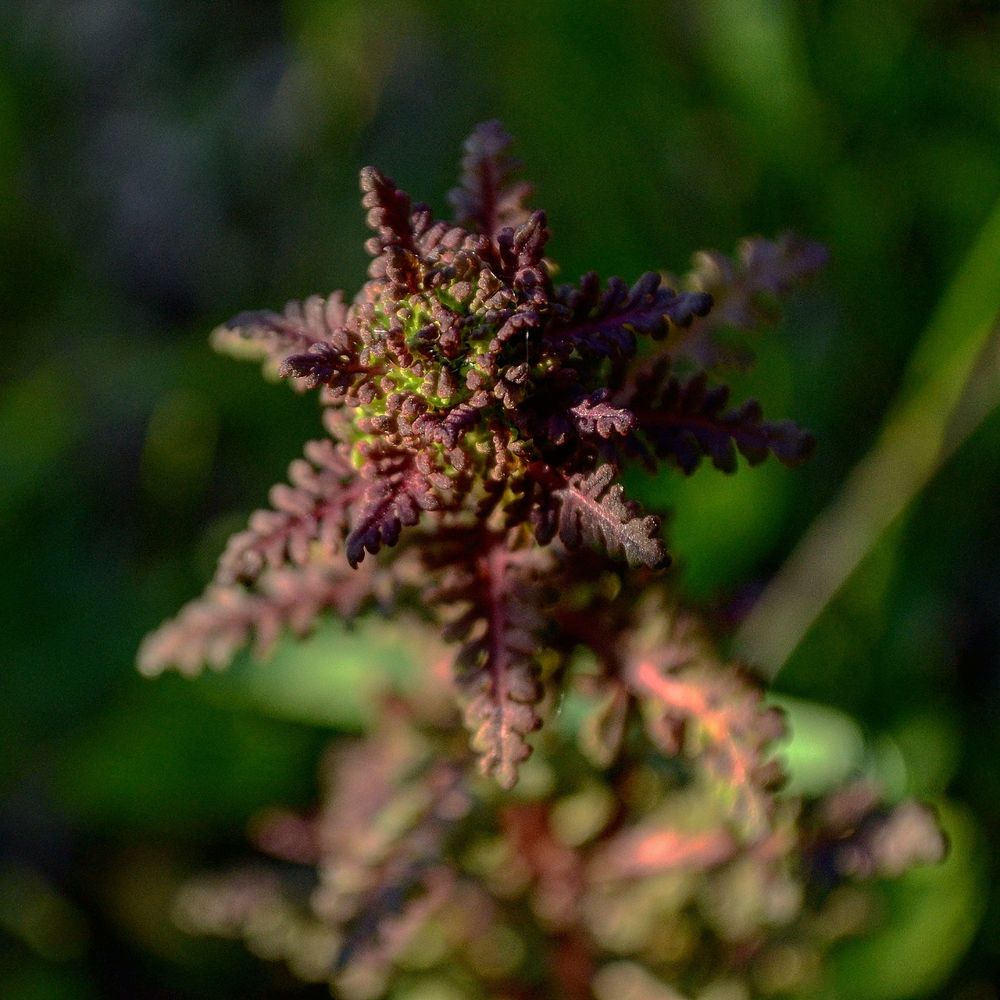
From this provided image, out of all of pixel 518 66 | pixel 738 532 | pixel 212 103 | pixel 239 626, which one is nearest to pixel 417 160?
pixel 518 66

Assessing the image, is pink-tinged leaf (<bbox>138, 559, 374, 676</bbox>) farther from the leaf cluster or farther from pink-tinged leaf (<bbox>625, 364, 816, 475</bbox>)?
pink-tinged leaf (<bbox>625, 364, 816, 475</bbox>)

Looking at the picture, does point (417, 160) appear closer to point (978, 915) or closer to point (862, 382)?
point (862, 382)

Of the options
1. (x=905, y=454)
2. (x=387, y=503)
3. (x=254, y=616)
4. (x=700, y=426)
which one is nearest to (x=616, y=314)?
(x=700, y=426)

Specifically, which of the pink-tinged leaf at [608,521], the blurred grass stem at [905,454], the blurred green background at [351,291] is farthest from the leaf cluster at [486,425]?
the blurred grass stem at [905,454]

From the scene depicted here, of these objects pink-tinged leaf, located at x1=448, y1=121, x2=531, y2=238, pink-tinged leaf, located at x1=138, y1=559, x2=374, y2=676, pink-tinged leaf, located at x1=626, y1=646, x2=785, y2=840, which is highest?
pink-tinged leaf, located at x1=448, y1=121, x2=531, y2=238

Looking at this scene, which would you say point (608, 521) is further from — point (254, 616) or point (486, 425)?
point (254, 616)

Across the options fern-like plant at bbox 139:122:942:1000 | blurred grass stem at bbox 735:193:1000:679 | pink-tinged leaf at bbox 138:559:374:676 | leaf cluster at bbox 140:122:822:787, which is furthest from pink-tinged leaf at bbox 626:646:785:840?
blurred grass stem at bbox 735:193:1000:679

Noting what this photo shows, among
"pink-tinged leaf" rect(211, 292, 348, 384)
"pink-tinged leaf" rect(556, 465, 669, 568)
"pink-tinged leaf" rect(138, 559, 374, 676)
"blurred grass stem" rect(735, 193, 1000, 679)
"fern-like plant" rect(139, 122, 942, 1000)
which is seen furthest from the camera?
"blurred grass stem" rect(735, 193, 1000, 679)

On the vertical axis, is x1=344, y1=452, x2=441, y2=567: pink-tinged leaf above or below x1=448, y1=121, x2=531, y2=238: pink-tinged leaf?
below
